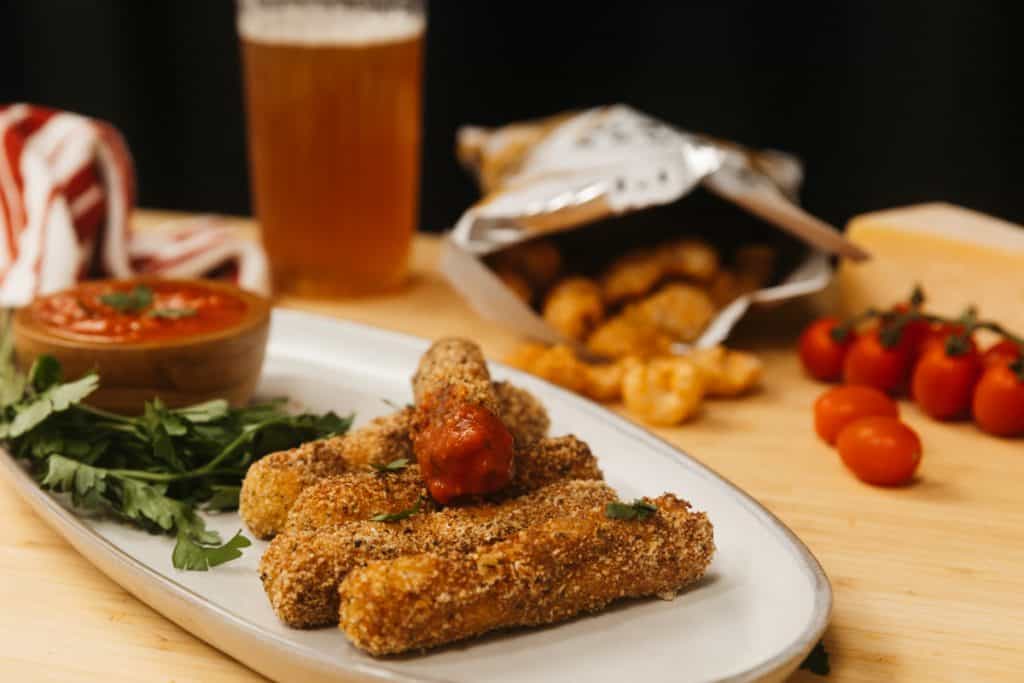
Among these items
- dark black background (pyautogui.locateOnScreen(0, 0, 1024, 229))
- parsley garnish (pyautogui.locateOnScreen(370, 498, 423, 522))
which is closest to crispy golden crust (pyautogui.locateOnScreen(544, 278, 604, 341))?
parsley garnish (pyautogui.locateOnScreen(370, 498, 423, 522))

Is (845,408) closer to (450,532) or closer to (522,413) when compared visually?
(522,413)

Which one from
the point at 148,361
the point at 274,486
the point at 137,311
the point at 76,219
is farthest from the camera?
the point at 76,219

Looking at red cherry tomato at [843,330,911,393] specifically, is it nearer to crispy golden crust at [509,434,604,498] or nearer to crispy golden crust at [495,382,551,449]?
crispy golden crust at [495,382,551,449]

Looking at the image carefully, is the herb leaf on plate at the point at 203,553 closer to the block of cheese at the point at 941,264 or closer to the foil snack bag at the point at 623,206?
the foil snack bag at the point at 623,206

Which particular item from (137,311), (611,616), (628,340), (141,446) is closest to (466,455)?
(611,616)

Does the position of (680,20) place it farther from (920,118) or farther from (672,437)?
(672,437)

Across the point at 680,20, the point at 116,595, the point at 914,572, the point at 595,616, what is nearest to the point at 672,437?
the point at 914,572
